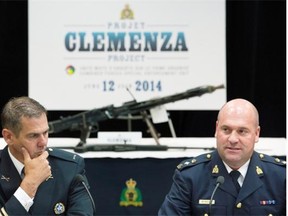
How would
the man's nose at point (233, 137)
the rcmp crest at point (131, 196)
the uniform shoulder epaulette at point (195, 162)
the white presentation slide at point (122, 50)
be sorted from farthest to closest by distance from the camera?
the white presentation slide at point (122, 50) → the rcmp crest at point (131, 196) → the uniform shoulder epaulette at point (195, 162) → the man's nose at point (233, 137)

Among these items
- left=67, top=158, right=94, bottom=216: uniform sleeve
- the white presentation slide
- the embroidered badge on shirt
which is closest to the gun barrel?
the white presentation slide

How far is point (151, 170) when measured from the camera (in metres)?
4.58

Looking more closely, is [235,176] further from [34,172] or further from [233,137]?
[34,172]

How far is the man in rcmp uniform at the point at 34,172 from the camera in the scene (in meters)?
2.63

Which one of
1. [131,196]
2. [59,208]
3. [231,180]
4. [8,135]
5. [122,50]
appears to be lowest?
[131,196]

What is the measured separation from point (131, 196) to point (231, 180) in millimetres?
1873

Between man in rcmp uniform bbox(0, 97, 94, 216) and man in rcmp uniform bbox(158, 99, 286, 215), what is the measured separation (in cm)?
42

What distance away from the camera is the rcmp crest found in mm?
4535

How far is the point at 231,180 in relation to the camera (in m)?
2.77

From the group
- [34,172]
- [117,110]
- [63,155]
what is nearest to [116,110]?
[117,110]

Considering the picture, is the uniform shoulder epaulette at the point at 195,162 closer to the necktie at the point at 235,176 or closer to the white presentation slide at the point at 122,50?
the necktie at the point at 235,176

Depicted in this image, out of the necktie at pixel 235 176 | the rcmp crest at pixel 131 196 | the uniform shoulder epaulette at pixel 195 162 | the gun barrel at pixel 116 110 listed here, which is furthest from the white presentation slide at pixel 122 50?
the necktie at pixel 235 176

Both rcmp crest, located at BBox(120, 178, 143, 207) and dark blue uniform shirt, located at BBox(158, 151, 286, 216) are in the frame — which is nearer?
dark blue uniform shirt, located at BBox(158, 151, 286, 216)

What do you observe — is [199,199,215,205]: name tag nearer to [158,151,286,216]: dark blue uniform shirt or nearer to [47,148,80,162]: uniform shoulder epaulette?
[158,151,286,216]: dark blue uniform shirt
